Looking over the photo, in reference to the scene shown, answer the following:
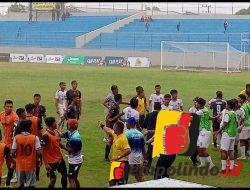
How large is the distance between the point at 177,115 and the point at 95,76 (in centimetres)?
3132

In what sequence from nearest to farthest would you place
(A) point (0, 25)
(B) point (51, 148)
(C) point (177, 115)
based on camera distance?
(B) point (51, 148), (C) point (177, 115), (A) point (0, 25)

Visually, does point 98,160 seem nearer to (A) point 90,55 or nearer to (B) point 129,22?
(A) point 90,55

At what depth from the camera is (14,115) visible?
1308cm

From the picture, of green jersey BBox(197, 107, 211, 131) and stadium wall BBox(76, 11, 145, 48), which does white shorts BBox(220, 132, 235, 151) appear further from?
stadium wall BBox(76, 11, 145, 48)

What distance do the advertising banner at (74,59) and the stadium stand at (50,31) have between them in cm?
884

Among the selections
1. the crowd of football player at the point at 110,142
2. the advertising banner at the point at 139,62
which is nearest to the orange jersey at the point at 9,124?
the crowd of football player at the point at 110,142

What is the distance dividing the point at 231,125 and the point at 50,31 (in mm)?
69338

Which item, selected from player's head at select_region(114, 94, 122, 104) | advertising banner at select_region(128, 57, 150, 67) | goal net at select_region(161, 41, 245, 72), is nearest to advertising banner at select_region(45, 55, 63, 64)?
advertising banner at select_region(128, 57, 150, 67)

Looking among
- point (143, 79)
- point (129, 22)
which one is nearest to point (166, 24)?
point (129, 22)

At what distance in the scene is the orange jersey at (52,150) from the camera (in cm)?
1088

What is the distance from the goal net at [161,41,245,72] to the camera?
55188 mm

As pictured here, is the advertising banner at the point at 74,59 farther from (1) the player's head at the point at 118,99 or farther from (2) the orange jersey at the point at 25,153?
(2) the orange jersey at the point at 25,153

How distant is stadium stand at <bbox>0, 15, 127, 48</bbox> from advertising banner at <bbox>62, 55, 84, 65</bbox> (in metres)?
8.84

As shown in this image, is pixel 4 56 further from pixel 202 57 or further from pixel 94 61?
pixel 202 57
